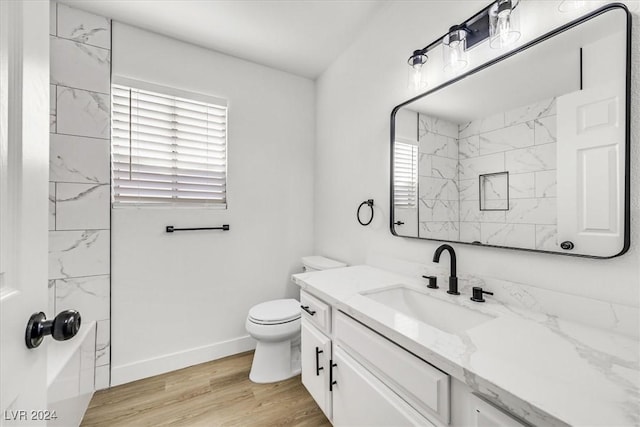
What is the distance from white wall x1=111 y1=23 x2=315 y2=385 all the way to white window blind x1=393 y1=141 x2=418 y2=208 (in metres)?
1.12

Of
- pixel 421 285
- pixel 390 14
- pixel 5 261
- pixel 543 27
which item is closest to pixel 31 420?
pixel 5 261

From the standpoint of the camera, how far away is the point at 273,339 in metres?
1.82

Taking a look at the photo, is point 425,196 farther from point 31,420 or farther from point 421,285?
point 31,420

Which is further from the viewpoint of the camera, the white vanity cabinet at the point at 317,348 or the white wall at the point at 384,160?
the white vanity cabinet at the point at 317,348

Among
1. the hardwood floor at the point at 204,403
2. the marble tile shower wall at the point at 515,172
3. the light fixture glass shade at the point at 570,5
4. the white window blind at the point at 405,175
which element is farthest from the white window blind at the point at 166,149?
the light fixture glass shade at the point at 570,5

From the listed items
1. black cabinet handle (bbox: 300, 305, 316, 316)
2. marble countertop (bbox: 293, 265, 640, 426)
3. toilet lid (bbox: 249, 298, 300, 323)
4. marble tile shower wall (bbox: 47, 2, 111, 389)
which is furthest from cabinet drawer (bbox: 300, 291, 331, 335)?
marble tile shower wall (bbox: 47, 2, 111, 389)

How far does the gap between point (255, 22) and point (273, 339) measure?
222 centimetres

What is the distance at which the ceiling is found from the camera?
1718 mm

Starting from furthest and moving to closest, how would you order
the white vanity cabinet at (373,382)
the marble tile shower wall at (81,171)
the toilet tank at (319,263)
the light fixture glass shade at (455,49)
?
the toilet tank at (319,263)
the marble tile shower wall at (81,171)
the light fixture glass shade at (455,49)
the white vanity cabinet at (373,382)

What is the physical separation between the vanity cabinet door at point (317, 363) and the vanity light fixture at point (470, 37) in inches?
58.3

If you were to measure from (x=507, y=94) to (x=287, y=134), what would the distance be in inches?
70.5

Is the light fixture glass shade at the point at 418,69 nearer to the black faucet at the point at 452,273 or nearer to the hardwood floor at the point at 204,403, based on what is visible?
the black faucet at the point at 452,273

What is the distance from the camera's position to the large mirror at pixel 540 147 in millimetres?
840

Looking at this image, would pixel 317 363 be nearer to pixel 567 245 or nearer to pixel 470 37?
pixel 567 245
